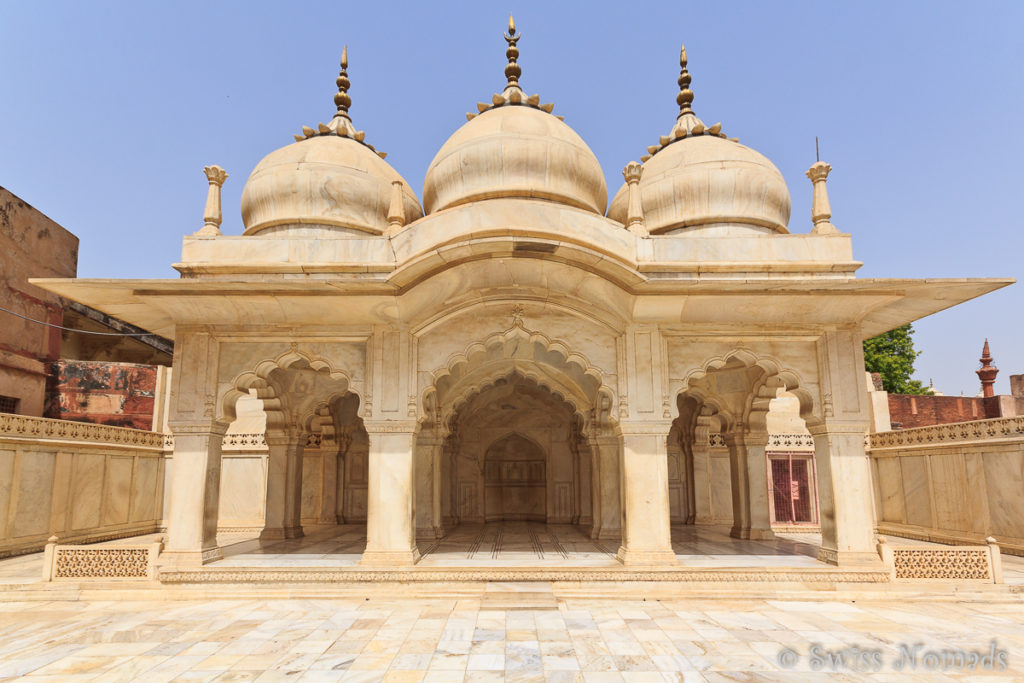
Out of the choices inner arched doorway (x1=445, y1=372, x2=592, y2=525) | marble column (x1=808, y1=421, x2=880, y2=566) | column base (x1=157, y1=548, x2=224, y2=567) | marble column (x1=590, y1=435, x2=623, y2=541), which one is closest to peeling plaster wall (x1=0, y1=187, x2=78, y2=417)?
column base (x1=157, y1=548, x2=224, y2=567)

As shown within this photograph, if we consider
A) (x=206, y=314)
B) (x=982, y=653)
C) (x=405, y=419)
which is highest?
(x=206, y=314)

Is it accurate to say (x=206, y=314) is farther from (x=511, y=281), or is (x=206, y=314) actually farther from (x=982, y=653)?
(x=982, y=653)

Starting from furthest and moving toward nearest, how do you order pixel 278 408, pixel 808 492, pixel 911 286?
pixel 808 492, pixel 278 408, pixel 911 286

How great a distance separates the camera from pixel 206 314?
28.8ft

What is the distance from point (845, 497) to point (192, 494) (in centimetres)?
870

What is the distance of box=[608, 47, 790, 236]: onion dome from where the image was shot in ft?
35.0

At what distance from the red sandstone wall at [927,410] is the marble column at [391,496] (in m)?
14.4

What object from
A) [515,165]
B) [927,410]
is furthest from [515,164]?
[927,410]

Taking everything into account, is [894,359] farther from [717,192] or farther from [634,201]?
[634,201]

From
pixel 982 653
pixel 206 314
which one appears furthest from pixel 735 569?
pixel 206 314

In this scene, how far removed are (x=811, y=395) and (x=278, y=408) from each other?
8.90m

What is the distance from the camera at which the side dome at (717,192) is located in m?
10.7

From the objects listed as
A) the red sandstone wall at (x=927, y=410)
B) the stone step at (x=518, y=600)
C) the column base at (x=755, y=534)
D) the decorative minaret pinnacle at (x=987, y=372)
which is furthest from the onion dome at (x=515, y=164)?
the decorative minaret pinnacle at (x=987, y=372)

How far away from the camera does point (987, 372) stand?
2438 cm
